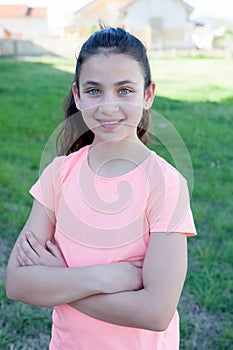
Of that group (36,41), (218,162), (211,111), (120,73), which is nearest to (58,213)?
(120,73)

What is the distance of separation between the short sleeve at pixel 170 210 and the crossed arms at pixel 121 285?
0.05ft

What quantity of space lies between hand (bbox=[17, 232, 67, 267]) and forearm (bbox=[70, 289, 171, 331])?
105 millimetres

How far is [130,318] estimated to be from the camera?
871 mm

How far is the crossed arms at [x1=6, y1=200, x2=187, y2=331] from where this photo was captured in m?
0.85

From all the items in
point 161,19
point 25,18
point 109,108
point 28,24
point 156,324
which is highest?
point 109,108

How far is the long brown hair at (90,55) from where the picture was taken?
0.89 meters

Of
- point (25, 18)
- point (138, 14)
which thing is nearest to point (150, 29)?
point (138, 14)

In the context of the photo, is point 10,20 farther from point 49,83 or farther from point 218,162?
point 218,162

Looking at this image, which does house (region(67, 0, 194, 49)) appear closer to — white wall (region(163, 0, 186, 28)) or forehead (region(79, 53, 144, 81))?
white wall (region(163, 0, 186, 28))

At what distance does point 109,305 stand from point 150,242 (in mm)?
145

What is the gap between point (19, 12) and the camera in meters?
38.1

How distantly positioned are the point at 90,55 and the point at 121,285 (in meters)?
0.44

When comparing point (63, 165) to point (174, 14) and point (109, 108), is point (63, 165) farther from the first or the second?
point (174, 14)

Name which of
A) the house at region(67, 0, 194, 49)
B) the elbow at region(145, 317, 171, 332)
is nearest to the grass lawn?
the elbow at region(145, 317, 171, 332)
